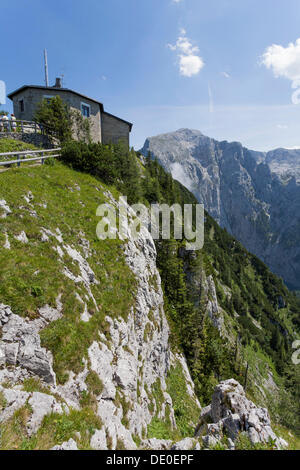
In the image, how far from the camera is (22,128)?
2441cm

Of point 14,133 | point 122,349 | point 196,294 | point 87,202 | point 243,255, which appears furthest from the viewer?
point 243,255

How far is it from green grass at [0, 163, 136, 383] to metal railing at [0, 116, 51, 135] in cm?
1032

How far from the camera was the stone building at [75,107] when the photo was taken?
102 feet

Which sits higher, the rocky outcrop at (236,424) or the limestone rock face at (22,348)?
the limestone rock face at (22,348)

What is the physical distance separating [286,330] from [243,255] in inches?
2145

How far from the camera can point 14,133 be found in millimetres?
24141

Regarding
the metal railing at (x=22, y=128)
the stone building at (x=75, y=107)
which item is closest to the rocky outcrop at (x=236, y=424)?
the metal railing at (x=22, y=128)

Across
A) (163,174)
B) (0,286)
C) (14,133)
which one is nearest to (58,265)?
(0,286)

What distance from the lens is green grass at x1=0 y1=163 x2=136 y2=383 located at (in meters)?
7.62

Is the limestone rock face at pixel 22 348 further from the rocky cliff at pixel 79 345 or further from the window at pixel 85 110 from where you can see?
the window at pixel 85 110

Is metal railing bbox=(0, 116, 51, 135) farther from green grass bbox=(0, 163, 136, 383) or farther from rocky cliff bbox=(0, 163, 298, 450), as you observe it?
rocky cliff bbox=(0, 163, 298, 450)

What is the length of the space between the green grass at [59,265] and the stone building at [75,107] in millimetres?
19651

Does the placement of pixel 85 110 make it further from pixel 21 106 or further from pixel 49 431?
pixel 49 431
